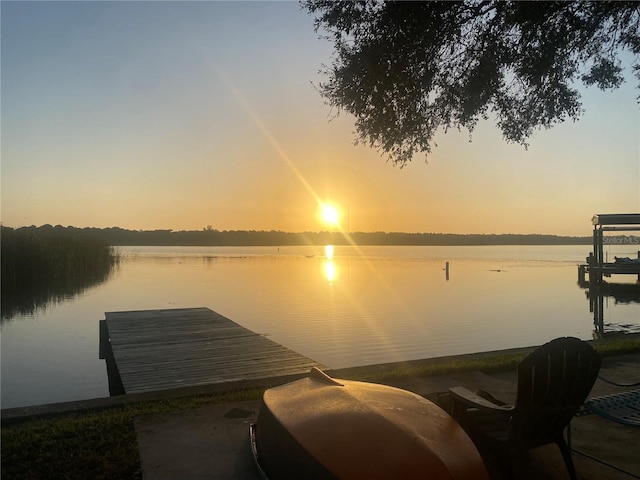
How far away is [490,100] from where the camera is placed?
28.3 ft

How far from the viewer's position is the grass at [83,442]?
406 centimetres

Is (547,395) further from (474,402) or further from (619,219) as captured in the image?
(619,219)

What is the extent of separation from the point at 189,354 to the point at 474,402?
6956mm

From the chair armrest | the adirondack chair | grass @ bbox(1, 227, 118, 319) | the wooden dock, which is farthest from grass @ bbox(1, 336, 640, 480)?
grass @ bbox(1, 227, 118, 319)

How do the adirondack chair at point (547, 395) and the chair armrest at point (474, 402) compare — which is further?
the chair armrest at point (474, 402)

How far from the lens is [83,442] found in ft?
15.2

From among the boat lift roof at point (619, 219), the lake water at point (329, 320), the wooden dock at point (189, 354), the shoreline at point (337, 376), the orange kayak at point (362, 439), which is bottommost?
the lake water at point (329, 320)

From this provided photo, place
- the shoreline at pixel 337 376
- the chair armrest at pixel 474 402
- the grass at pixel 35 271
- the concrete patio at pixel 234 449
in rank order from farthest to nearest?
1. the grass at pixel 35 271
2. the shoreline at pixel 337 376
3. the concrete patio at pixel 234 449
4. the chair armrest at pixel 474 402

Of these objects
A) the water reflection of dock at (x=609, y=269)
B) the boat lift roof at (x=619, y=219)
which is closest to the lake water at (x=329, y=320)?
the water reflection of dock at (x=609, y=269)

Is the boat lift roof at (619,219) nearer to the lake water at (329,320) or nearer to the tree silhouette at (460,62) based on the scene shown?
A: the lake water at (329,320)

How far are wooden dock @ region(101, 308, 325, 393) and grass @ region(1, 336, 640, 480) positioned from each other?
4.36ft

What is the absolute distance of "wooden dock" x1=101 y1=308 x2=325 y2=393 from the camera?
26.2ft

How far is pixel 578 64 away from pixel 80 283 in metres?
29.0

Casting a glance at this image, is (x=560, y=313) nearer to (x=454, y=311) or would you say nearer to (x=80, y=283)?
(x=454, y=311)
